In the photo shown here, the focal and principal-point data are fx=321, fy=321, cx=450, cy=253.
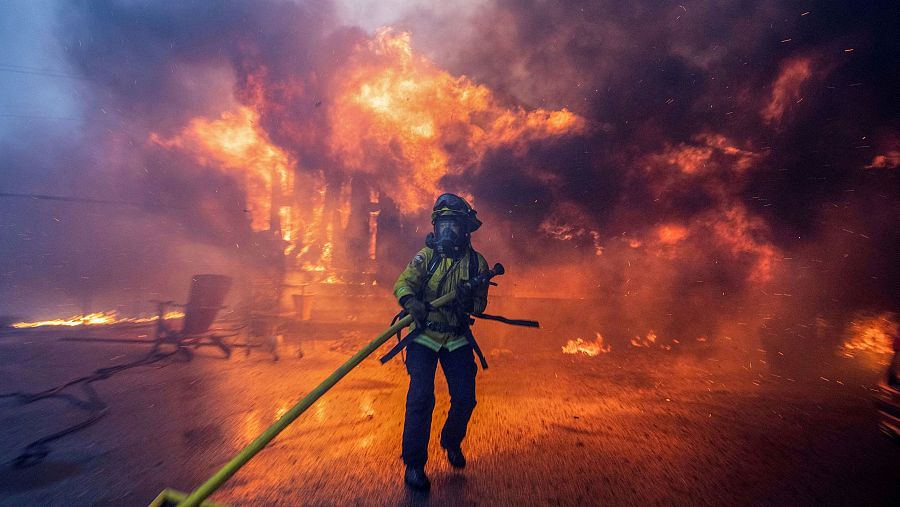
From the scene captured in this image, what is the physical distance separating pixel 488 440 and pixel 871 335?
1339cm

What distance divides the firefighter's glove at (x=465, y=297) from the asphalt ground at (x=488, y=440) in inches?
60.5

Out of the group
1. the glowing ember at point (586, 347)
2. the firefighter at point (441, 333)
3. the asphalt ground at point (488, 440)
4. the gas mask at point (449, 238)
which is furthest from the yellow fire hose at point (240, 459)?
the glowing ember at point (586, 347)

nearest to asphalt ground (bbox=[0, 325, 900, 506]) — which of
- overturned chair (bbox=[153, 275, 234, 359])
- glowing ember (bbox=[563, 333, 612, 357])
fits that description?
glowing ember (bbox=[563, 333, 612, 357])

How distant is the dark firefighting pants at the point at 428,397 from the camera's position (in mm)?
2793

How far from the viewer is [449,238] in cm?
319

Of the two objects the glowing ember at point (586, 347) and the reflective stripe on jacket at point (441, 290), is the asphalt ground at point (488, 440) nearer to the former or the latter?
the reflective stripe on jacket at point (441, 290)

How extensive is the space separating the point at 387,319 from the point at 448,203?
9048 millimetres

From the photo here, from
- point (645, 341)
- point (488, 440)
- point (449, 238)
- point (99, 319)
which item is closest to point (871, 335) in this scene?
point (645, 341)

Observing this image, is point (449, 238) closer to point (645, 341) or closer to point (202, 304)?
point (645, 341)

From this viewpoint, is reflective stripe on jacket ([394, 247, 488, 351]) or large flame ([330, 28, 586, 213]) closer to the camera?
reflective stripe on jacket ([394, 247, 488, 351])

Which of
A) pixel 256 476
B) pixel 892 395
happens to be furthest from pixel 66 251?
pixel 892 395

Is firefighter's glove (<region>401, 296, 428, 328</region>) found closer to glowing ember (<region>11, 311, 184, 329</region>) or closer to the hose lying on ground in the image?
the hose lying on ground

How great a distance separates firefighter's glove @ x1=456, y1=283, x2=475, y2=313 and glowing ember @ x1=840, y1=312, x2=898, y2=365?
12.6 m

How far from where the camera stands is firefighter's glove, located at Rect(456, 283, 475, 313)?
2.91 metres
